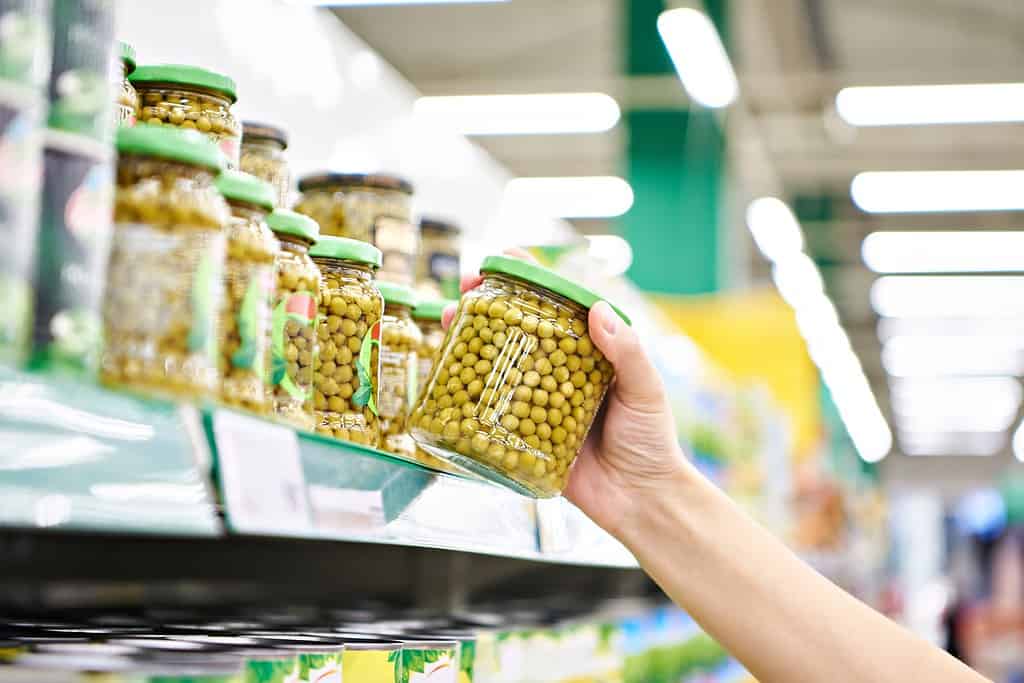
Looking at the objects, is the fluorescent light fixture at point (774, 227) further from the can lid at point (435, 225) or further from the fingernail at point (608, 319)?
the fingernail at point (608, 319)

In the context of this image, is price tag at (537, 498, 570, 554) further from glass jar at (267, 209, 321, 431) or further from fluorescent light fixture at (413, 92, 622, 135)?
fluorescent light fixture at (413, 92, 622, 135)

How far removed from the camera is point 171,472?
2.36 ft

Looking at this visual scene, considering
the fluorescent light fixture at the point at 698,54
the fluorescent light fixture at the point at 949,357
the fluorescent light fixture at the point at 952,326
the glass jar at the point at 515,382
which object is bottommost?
the glass jar at the point at 515,382

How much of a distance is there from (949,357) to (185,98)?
17709 mm

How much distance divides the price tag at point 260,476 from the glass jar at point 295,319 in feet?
0.57

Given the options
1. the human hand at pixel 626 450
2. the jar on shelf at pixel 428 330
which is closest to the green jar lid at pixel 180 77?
the human hand at pixel 626 450

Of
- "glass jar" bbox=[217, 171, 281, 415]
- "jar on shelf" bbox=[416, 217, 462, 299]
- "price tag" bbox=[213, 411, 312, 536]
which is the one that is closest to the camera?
"price tag" bbox=[213, 411, 312, 536]

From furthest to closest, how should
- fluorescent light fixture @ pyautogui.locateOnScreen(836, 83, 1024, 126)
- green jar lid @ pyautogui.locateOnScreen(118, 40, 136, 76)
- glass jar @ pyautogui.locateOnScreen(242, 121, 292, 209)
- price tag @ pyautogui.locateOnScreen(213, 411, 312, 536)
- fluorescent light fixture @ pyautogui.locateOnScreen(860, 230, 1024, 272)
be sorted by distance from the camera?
→ fluorescent light fixture @ pyautogui.locateOnScreen(860, 230, 1024, 272) < fluorescent light fixture @ pyautogui.locateOnScreen(836, 83, 1024, 126) < glass jar @ pyautogui.locateOnScreen(242, 121, 292, 209) < green jar lid @ pyautogui.locateOnScreen(118, 40, 136, 76) < price tag @ pyautogui.locateOnScreen(213, 411, 312, 536)

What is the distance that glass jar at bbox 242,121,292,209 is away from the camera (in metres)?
1.37

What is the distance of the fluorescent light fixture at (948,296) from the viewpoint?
1393 cm

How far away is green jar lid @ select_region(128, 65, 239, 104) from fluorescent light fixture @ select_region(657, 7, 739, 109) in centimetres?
449

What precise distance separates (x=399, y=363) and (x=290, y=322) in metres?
0.32

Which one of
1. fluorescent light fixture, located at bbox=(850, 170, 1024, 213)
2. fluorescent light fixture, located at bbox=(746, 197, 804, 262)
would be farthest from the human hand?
fluorescent light fixture, located at bbox=(850, 170, 1024, 213)

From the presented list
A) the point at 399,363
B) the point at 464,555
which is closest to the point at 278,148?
the point at 399,363
